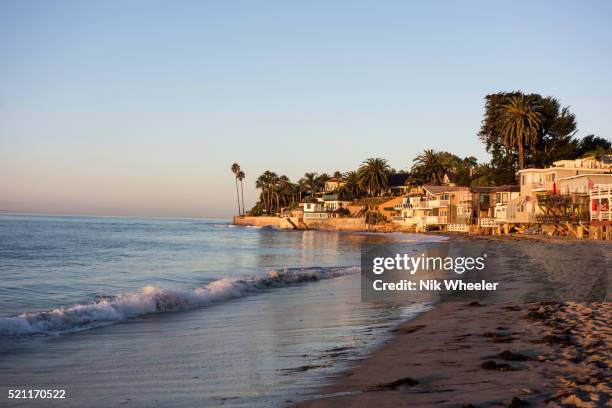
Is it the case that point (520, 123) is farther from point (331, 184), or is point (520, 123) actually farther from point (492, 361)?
point (331, 184)

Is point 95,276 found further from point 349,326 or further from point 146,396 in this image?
point 146,396

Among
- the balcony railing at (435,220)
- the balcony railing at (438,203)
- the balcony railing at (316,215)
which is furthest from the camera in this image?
the balcony railing at (316,215)

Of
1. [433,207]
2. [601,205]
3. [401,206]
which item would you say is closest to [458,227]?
[433,207]

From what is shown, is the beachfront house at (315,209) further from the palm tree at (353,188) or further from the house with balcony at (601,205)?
the house with balcony at (601,205)

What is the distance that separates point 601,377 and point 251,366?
4.98 meters

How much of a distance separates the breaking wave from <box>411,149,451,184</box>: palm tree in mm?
105732

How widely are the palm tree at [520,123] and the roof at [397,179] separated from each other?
59416 mm

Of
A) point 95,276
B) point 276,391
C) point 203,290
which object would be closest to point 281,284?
point 203,290

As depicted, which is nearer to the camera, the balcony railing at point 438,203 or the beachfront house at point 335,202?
the balcony railing at point 438,203

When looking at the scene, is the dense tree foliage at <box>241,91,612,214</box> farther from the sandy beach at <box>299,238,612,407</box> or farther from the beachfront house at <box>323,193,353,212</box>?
the sandy beach at <box>299,238,612,407</box>

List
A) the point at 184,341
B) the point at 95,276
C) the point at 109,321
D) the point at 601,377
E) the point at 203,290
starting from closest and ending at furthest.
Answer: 1. the point at 601,377
2. the point at 184,341
3. the point at 109,321
4. the point at 203,290
5. the point at 95,276

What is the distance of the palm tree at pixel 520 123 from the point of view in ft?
275

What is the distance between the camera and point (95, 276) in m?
27.4

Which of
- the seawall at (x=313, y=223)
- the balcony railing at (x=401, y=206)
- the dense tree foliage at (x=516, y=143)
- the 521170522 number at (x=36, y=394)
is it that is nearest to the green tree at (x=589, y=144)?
the dense tree foliage at (x=516, y=143)
